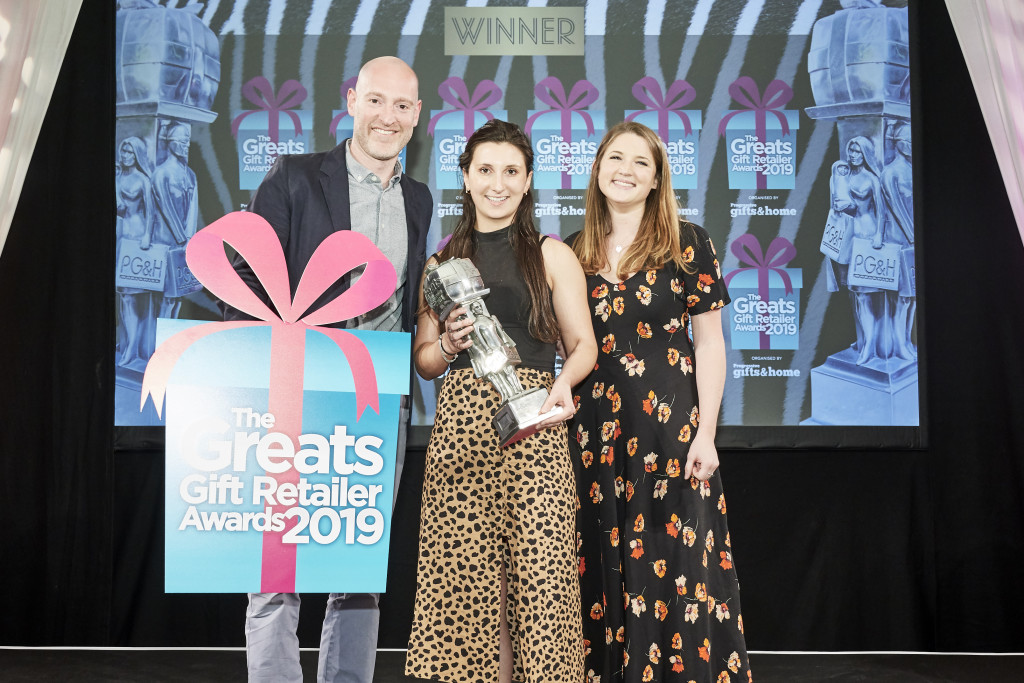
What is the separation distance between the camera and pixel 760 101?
138 inches

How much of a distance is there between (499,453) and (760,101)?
6.96 feet

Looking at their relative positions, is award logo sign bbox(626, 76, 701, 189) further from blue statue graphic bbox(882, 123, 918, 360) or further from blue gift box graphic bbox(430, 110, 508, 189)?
blue statue graphic bbox(882, 123, 918, 360)

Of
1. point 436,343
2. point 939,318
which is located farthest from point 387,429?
point 939,318

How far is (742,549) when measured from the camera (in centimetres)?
356

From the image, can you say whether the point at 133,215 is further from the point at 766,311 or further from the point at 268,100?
the point at 766,311

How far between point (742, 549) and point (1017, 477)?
111 cm

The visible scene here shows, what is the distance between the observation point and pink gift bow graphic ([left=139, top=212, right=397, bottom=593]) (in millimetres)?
2113

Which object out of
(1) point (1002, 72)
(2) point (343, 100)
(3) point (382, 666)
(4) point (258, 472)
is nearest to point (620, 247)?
(4) point (258, 472)

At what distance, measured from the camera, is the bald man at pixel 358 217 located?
2408 mm

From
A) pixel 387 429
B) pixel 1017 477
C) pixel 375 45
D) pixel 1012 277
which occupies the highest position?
pixel 375 45

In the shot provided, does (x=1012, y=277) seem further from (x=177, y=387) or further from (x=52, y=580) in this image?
(x=52, y=580)

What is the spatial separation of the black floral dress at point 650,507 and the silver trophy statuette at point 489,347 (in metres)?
0.37

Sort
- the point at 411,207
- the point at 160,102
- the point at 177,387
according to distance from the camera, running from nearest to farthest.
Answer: the point at 177,387 < the point at 411,207 < the point at 160,102

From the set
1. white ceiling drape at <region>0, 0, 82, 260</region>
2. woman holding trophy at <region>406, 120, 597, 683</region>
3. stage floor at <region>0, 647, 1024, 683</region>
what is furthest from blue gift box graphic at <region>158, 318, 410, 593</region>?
stage floor at <region>0, 647, 1024, 683</region>
